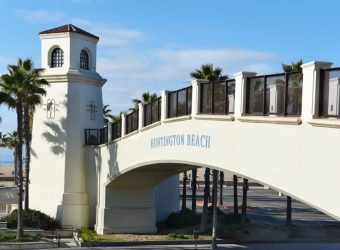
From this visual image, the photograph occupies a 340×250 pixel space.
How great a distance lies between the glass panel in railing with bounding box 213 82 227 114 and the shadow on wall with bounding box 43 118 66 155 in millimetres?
20506

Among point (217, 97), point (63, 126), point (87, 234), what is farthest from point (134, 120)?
point (217, 97)

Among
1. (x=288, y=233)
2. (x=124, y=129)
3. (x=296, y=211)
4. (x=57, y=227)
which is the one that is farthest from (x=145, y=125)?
(x=296, y=211)

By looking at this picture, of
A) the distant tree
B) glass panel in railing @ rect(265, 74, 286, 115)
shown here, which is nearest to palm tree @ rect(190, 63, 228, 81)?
the distant tree

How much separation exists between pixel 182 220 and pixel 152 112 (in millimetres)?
14409

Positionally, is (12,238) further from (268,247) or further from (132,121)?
(268,247)

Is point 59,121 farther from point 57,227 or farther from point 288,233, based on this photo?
point 288,233

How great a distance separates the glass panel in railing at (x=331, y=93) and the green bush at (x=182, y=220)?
1104 inches

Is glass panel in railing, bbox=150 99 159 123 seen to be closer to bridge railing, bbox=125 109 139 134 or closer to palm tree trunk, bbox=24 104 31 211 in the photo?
bridge railing, bbox=125 109 139 134

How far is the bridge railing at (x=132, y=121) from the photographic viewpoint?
30.8 metres

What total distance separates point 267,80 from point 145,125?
14.1 metres

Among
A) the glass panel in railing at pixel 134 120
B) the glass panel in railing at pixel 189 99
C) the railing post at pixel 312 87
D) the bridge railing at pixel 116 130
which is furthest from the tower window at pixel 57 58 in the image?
the railing post at pixel 312 87

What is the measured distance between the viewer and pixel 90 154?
38.5 meters

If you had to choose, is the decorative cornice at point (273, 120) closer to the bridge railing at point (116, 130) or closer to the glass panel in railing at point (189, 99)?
the glass panel in railing at point (189, 99)

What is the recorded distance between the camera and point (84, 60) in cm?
3969
